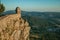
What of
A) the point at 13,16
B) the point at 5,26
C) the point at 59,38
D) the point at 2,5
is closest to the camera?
the point at 5,26

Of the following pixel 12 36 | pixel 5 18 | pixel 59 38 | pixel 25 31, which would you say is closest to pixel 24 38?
pixel 25 31

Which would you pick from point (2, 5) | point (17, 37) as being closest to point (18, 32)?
point (17, 37)

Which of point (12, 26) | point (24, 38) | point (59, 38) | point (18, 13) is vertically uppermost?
point (18, 13)

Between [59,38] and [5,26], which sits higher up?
[5,26]

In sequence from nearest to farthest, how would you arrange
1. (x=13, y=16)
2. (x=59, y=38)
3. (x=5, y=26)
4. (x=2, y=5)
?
(x=5, y=26), (x=13, y=16), (x=2, y=5), (x=59, y=38)

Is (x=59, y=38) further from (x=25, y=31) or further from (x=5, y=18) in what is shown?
(x=5, y=18)

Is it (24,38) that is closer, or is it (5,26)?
(5,26)

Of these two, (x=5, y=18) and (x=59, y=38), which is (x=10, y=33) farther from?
(x=59, y=38)
